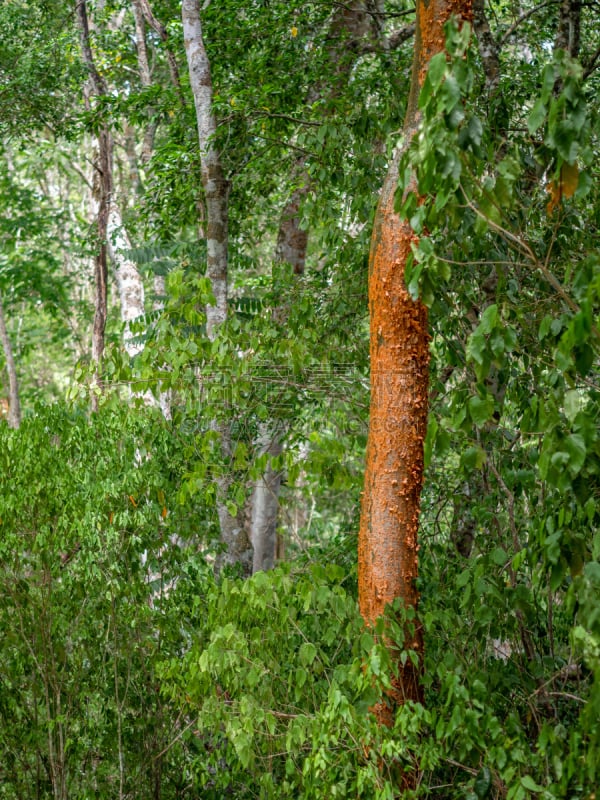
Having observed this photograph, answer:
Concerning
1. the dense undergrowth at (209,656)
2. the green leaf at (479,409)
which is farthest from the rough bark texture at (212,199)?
the green leaf at (479,409)

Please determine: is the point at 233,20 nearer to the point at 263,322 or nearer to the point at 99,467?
the point at 263,322

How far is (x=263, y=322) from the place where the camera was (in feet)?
15.5

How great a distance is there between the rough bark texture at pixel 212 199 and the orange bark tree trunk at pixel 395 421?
7.68 ft

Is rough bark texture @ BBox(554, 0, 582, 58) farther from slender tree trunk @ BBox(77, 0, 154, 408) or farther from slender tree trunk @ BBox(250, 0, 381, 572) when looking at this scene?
slender tree trunk @ BBox(77, 0, 154, 408)

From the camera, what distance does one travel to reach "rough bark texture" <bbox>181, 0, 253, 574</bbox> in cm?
579

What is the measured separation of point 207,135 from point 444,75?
12.4 ft

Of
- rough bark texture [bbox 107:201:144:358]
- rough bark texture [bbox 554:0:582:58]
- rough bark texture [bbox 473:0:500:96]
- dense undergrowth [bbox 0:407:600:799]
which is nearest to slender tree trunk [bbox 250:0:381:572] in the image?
rough bark texture [bbox 473:0:500:96]

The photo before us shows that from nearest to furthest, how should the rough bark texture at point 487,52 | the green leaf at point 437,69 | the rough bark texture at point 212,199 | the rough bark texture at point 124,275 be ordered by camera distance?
the green leaf at point 437,69, the rough bark texture at point 487,52, the rough bark texture at point 212,199, the rough bark texture at point 124,275

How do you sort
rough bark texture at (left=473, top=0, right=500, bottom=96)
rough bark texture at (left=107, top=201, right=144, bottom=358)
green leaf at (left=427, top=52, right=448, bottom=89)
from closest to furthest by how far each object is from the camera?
green leaf at (left=427, top=52, right=448, bottom=89), rough bark texture at (left=473, top=0, right=500, bottom=96), rough bark texture at (left=107, top=201, right=144, bottom=358)

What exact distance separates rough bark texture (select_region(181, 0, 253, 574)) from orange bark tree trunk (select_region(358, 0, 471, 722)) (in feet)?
7.68

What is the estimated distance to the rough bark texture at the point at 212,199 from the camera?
228 inches

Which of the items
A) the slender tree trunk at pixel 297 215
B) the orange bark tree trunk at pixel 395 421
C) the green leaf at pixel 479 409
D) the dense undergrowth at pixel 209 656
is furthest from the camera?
the slender tree trunk at pixel 297 215

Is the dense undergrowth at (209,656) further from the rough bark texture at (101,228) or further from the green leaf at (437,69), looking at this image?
the rough bark texture at (101,228)

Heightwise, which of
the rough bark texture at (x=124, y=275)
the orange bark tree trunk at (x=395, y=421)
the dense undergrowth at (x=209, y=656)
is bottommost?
the dense undergrowth at (x=209, y=656)
